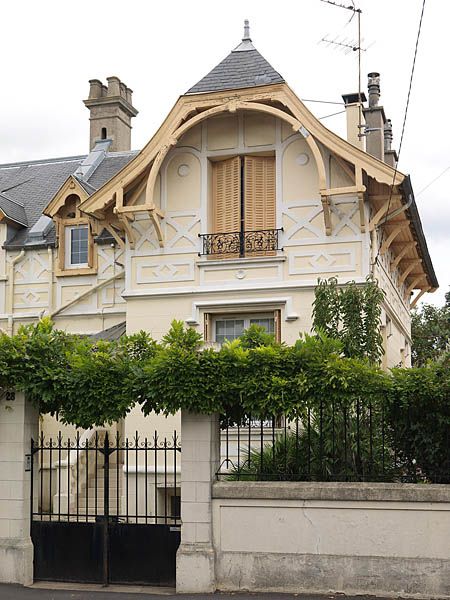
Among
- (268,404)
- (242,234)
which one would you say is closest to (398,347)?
(242,234)

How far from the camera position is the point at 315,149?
16.2m

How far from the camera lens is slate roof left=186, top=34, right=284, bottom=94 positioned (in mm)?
17156

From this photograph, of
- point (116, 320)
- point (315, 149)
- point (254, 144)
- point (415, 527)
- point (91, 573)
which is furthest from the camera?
point (116, 320)

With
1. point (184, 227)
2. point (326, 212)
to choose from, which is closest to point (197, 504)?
point (326, 212)

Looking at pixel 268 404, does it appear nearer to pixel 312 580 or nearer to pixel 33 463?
pixel 312 580

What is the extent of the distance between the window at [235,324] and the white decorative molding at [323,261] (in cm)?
108

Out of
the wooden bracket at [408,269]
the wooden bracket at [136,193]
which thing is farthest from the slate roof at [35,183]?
the wooden bracket at [408,269]

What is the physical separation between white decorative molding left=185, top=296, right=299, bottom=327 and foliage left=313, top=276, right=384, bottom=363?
2668 mm

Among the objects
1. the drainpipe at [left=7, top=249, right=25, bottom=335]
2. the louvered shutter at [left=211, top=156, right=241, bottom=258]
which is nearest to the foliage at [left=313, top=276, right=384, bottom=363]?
the louvered shutter at [left=211, top=156, right=241, bottom=258]

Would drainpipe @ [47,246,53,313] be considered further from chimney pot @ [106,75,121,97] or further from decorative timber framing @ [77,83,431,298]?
chimney pot @ [106,75,121,97]

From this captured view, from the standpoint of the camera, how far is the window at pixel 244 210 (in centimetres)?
1716

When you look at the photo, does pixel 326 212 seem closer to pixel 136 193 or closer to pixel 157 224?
pixel 157 224

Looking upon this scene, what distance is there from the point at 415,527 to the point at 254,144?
9.23 m

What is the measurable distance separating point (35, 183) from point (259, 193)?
10.0 metres
